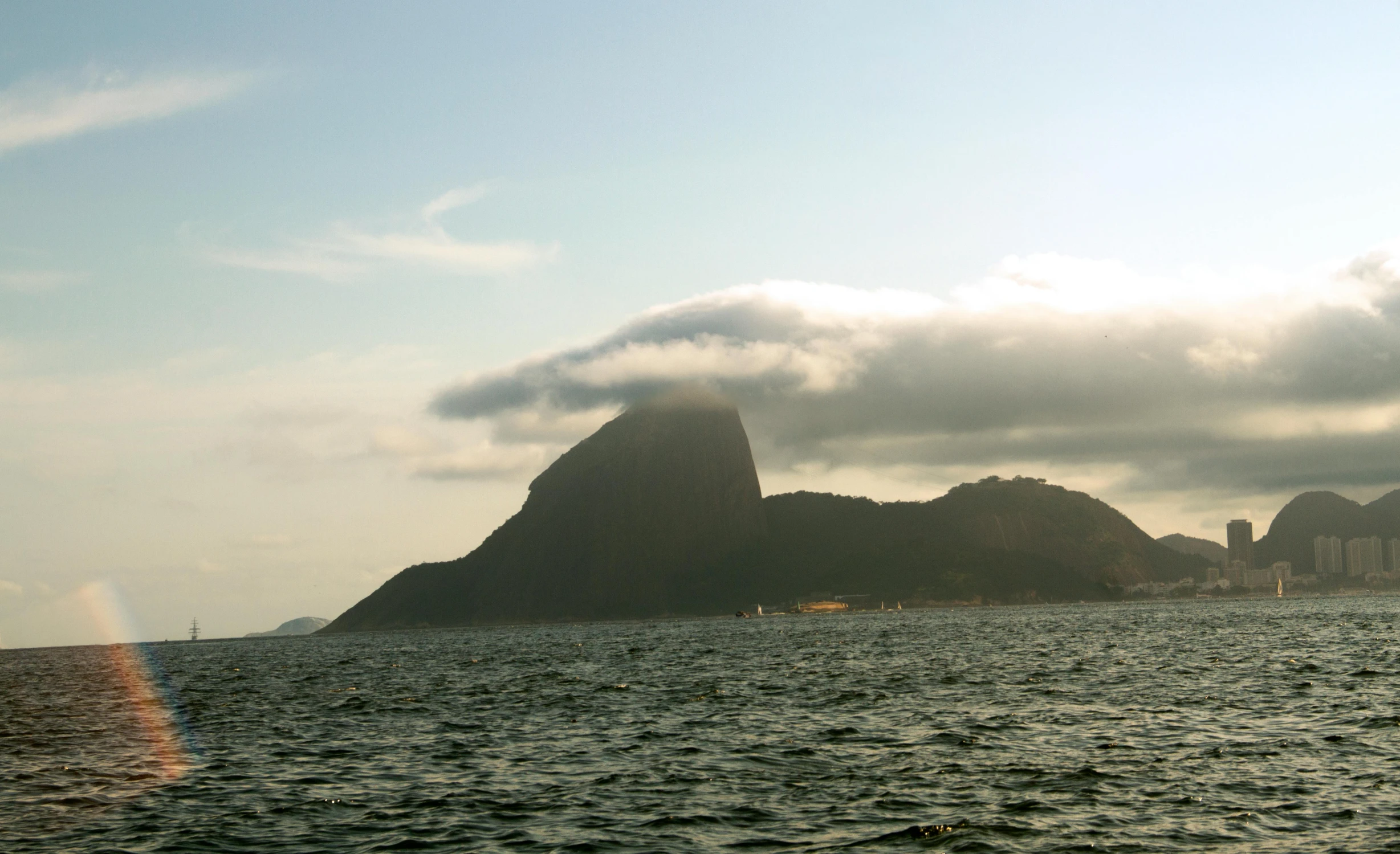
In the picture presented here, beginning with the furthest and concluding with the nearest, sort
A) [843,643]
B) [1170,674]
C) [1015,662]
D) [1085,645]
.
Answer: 1. [843,643]
2. [1085,645]
3. [1015,662]
4. [1170,674]

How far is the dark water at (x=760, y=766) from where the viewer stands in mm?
33031

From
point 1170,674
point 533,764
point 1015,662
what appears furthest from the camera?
point 1015,662

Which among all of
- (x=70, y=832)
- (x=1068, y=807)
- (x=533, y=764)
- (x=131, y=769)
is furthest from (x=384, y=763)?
(x=1068, y=807)

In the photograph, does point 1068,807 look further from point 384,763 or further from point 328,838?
point 384,763

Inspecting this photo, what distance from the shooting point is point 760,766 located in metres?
44.2

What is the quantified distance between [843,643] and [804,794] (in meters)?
117

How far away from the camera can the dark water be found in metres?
33.0

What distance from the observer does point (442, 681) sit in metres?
103

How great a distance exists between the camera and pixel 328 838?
33781 millimetres

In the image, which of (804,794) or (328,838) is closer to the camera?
(328,838)

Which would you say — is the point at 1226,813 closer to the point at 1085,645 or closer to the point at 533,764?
the point at 533,764

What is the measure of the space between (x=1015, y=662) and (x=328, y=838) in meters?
74.5

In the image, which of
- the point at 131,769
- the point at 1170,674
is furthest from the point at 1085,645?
the point at 131,769

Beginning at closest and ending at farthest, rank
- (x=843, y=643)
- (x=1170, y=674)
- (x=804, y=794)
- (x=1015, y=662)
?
(x=804, y=794), (x=1170, y=674), (x=1015, y=662), (x=843, y=643)
